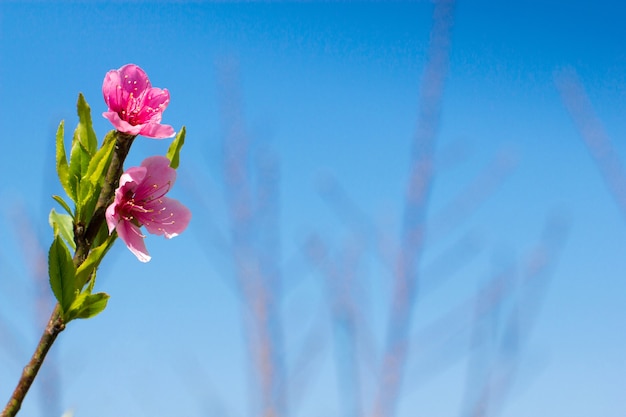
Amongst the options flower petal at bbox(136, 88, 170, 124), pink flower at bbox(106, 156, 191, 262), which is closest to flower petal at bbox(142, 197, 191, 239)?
pink flower at bbox(106, 156, 191, 262)

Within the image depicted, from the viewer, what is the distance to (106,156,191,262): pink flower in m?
0.78

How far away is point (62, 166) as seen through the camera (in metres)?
0.84

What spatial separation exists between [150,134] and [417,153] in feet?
5.84

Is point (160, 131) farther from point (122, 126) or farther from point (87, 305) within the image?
point (87, 305)

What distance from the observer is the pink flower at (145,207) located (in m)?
0.78

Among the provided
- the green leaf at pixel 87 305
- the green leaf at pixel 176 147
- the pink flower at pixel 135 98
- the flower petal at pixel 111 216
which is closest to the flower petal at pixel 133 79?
the pink flower at pixel 135 98

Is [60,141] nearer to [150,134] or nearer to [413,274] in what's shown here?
Result: [150,134]

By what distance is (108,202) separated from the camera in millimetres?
778

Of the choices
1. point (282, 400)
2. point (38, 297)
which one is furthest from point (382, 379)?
point (38, 297)

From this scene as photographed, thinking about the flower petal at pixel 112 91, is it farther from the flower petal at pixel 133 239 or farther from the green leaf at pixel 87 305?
Answer: the green leaf at pixel 87 305

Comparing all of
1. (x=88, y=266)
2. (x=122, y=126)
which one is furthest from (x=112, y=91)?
(x=88, y=266)

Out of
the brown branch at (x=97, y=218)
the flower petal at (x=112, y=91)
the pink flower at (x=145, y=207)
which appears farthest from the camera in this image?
the flower petal at (x=112, y=91)

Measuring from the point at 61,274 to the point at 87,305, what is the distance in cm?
4

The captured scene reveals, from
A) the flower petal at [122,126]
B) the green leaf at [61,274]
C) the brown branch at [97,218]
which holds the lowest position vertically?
the green leaf at [61,274]
